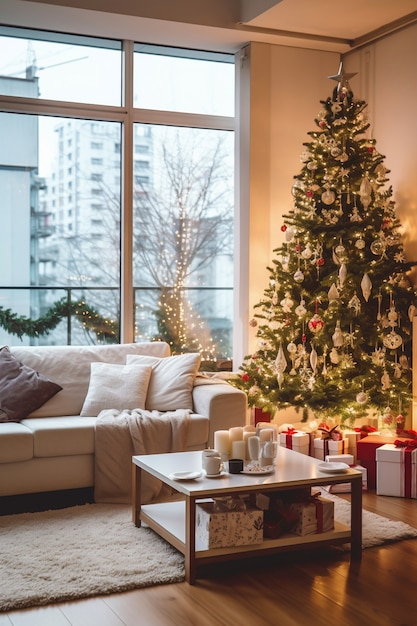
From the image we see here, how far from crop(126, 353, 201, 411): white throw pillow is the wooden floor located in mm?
1594

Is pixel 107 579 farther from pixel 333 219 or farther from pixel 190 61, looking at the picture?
pixel 190 61

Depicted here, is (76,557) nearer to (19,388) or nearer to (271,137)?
(19,388)

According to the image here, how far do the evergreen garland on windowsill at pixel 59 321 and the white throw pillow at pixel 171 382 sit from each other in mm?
793

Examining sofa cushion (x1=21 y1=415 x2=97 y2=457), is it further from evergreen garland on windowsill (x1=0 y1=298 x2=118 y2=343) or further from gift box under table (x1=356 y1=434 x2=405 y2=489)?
gift box under table (x1=356 y1=434 x2=405 y2=489)

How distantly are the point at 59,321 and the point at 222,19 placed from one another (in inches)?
95.8

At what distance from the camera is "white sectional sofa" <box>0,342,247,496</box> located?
434cm

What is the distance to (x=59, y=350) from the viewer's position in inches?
208

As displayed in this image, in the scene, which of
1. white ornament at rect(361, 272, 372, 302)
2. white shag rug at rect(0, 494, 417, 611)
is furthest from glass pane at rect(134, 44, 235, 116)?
white shag rug at rect(0, 494, 417, 611)

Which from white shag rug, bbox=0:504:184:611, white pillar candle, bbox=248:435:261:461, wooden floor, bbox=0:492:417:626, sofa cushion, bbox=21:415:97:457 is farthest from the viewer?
sofa cushion, bbox=21:415:97:457

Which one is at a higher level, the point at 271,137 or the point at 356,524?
the point at 271,137

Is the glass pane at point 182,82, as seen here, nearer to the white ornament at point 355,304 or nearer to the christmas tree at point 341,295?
the christmas tree at point 341,295

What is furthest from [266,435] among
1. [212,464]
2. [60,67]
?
[60,67]

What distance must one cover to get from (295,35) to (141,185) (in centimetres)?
157

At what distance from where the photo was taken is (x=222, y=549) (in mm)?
3436
